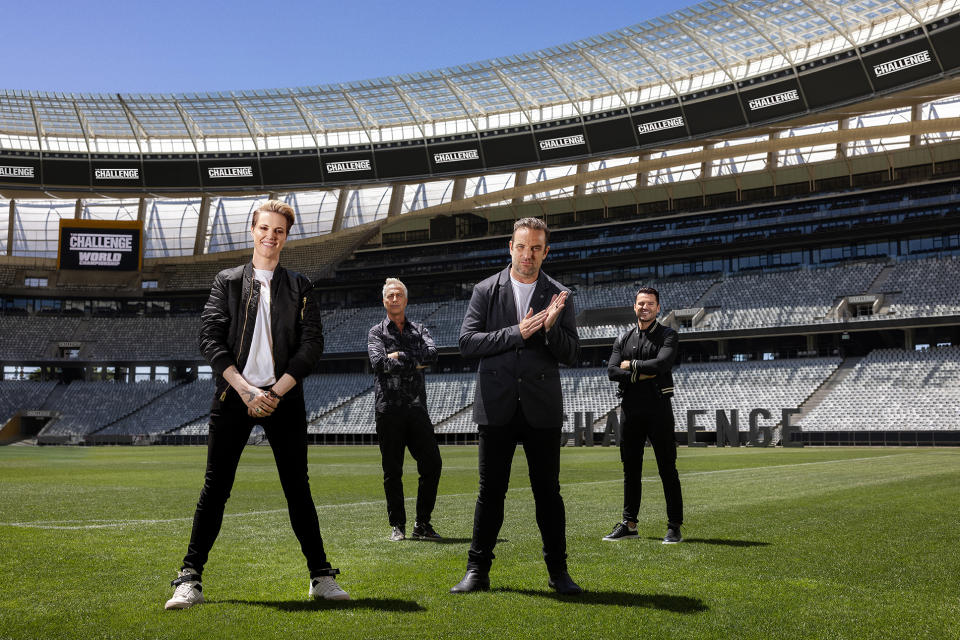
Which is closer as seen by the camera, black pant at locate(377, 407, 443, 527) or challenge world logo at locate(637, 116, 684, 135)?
black pant at locate(377, 407, 443, 527)

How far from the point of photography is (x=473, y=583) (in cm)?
516

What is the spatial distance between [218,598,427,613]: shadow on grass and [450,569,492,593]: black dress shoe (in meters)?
0.35

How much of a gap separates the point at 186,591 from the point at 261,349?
1.45 meters

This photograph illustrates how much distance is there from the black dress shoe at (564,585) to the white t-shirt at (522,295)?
165cm

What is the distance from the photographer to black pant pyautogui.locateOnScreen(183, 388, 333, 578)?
509 cm

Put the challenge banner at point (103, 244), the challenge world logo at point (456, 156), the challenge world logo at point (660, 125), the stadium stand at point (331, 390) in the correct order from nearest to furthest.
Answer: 1. the challenge world logo at point (660, 125)
2. the challenge world logo at point (456, 156)
3. the stadium stand at point (331, 390)
4. the challenge banner at point (103, 244)

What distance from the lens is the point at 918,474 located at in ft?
50.2

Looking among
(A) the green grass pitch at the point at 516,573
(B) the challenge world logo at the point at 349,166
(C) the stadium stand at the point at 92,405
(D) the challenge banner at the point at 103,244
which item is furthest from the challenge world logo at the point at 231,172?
(A) the green grass pitch at the point at 516,573

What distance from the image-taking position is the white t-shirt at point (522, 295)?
5.65 metres

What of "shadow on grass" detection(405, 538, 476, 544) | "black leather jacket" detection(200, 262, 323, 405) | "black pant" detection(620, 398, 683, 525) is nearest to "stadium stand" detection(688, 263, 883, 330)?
"black pant" detection(620, 398, 683, 525)

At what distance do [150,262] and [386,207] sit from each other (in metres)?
20.4

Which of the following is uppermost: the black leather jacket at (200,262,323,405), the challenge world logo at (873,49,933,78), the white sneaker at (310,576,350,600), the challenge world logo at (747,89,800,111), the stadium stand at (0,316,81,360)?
the challenge world logo at (873,49,933,78)

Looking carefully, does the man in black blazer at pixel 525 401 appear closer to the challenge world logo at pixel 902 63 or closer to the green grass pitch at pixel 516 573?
the green grass pitch at pixel 516 573

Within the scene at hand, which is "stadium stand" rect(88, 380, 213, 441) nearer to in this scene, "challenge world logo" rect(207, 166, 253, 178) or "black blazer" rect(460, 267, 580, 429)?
"challenge world logo" rect(207, 166, 253, 178)
